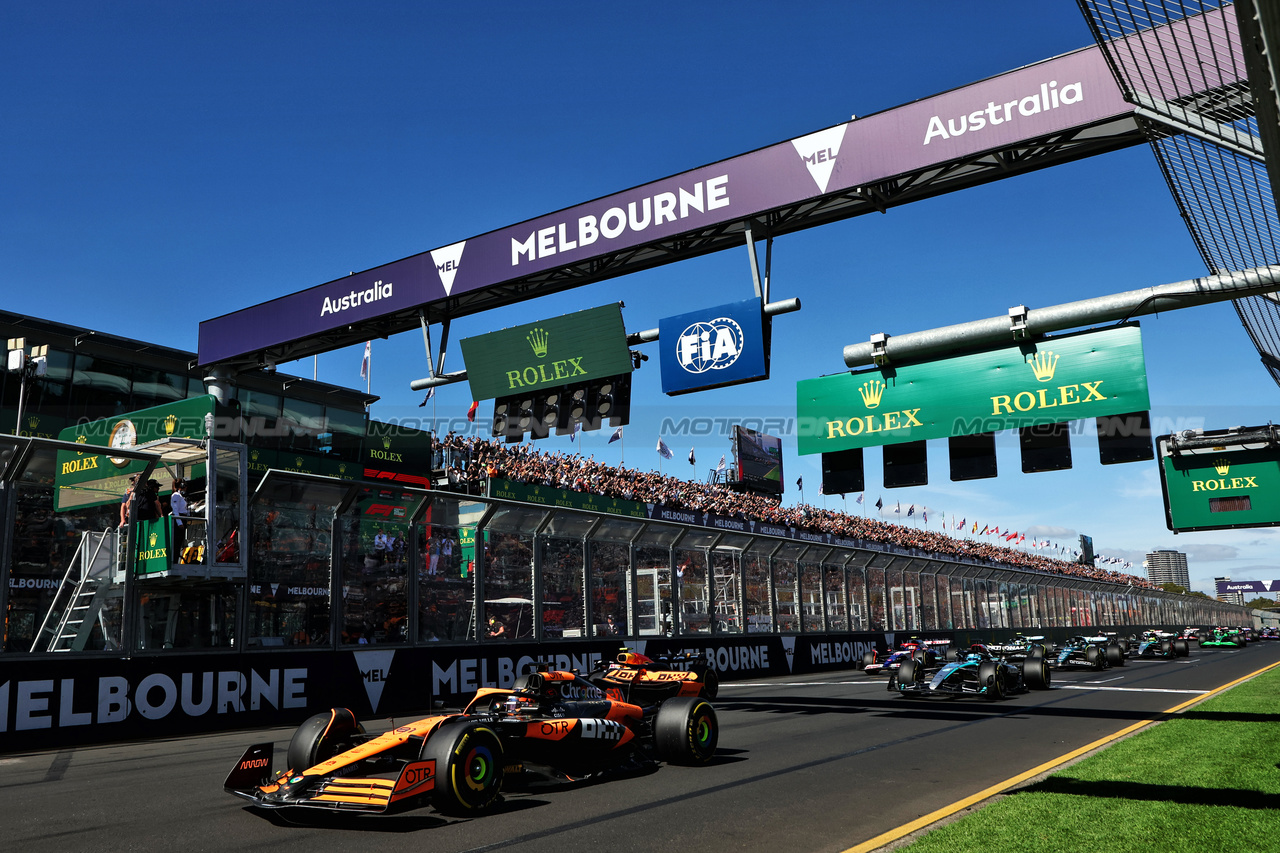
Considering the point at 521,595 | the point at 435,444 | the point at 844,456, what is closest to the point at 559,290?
the point at 844,456

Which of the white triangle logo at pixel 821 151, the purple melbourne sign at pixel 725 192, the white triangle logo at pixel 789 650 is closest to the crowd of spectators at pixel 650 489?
the white triangle logo at pixel 789 650

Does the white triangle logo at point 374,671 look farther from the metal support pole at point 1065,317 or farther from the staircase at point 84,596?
the metal support pole at point 1065,317

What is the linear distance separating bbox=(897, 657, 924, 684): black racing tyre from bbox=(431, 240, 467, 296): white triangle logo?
10.9m

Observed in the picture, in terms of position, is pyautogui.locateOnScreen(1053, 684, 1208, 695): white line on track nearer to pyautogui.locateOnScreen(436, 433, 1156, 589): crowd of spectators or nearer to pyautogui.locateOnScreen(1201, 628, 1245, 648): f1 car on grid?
pyautogui.locateOnScreen(436, 433, 1156, 589): crowd of spectators

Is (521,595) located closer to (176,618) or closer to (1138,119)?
(176,618)

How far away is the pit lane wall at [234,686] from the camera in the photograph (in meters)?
12.0

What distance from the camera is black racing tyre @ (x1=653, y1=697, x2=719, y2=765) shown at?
9.07m

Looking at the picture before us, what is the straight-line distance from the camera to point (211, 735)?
13.6 metres

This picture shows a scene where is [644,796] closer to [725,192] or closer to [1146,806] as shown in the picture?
[1146,806]

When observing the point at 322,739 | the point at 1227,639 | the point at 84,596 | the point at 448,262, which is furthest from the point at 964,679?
the point at 1227,639

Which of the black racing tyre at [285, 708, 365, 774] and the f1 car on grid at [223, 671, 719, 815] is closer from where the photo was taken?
the f1 car on grid at [223, 671, 719, 815]

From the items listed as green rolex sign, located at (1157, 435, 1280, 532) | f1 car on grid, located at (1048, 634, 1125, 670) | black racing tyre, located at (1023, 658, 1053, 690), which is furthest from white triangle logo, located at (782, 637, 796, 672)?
green rolex sign, located at (1157, 435, 1280, 532)

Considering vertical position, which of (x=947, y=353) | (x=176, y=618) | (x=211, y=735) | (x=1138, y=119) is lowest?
(x=211, y=735)

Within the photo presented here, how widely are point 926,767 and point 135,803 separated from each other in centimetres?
735
